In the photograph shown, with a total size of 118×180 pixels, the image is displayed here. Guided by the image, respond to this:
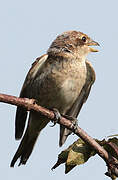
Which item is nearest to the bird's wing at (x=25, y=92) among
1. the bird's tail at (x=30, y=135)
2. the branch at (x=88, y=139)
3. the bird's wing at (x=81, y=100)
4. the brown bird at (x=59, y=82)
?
the brown bird at (x=59, y=82)

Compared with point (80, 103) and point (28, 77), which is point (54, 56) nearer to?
point (28, 77)

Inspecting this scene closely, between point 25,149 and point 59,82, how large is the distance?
154 centimetres

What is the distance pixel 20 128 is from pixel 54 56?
1.37 metres

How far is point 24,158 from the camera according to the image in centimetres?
629

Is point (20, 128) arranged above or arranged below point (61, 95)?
below

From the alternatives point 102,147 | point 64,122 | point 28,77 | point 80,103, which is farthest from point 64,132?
point 102,147

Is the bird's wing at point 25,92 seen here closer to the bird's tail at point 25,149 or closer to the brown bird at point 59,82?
the brown bird at point 59,82

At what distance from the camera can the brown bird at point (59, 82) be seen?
5930 millimetres

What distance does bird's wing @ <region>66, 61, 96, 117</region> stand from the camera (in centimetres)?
668

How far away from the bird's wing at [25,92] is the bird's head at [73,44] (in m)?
0.33

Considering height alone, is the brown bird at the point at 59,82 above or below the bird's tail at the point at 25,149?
above

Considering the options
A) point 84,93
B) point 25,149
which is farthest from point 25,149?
point 84,93

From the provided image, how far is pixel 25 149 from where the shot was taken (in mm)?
6582

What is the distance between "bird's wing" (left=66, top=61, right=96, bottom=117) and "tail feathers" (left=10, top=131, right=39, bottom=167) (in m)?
0.86
